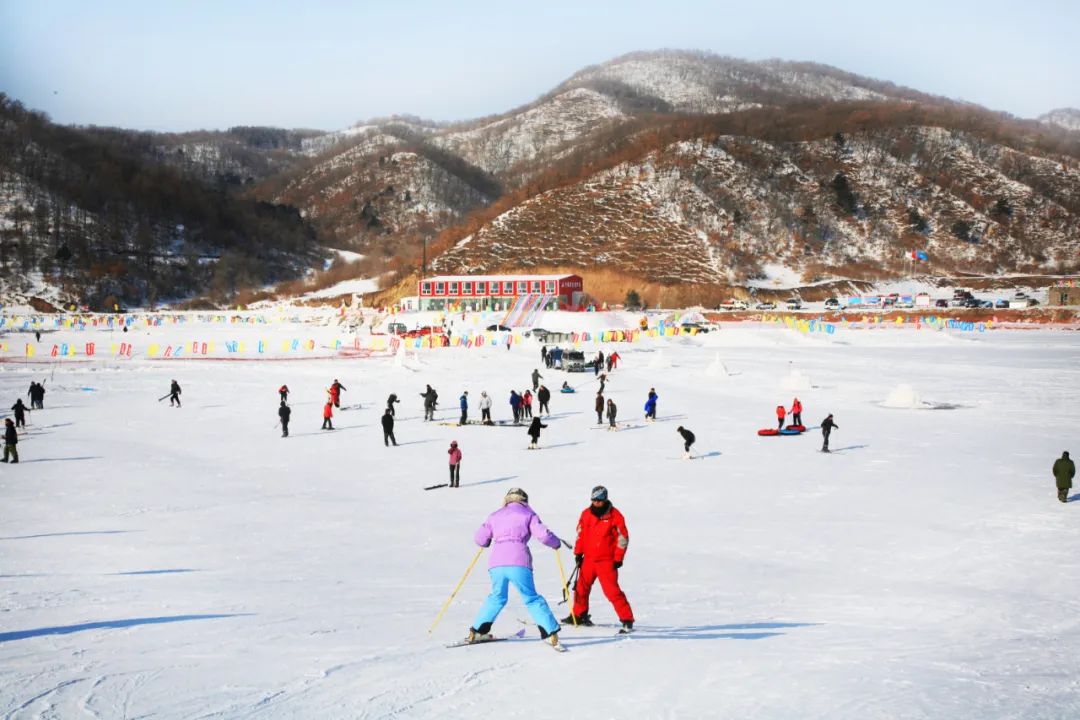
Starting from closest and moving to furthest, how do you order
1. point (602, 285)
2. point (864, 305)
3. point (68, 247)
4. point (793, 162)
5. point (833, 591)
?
point (833, 591) < point (864, 305) < point (602, 285) < point (68, 247) < point (793, 162)

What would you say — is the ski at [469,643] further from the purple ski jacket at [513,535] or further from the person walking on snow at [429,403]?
the person walking on snow at [429,403]

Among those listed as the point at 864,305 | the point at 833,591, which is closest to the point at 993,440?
the point at 833,591

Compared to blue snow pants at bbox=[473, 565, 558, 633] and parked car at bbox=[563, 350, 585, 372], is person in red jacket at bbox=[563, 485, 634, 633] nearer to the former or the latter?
blue snow pants at bbox=[473, 565, 558, 633]

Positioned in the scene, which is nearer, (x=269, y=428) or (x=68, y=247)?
(x=269, y=428)

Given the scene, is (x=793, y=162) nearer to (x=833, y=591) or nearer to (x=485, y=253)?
(x=485, y=253)

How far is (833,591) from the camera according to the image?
9867 millimetres

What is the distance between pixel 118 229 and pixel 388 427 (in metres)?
128

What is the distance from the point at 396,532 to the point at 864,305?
84864 millimetres

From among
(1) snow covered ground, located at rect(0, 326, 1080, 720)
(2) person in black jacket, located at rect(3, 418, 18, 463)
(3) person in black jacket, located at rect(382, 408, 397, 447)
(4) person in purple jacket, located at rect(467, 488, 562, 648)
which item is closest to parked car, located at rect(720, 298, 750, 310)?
A: (1) snow covered ground, located at rect(0, 326, 1080, 720)

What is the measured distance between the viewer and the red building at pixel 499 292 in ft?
253

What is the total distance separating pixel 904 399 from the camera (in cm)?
2708

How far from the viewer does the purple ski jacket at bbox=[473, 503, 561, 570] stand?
655 cm

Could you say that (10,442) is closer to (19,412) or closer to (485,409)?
(19,412)

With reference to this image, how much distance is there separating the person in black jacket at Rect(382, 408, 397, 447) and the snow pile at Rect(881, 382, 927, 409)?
1584cm
